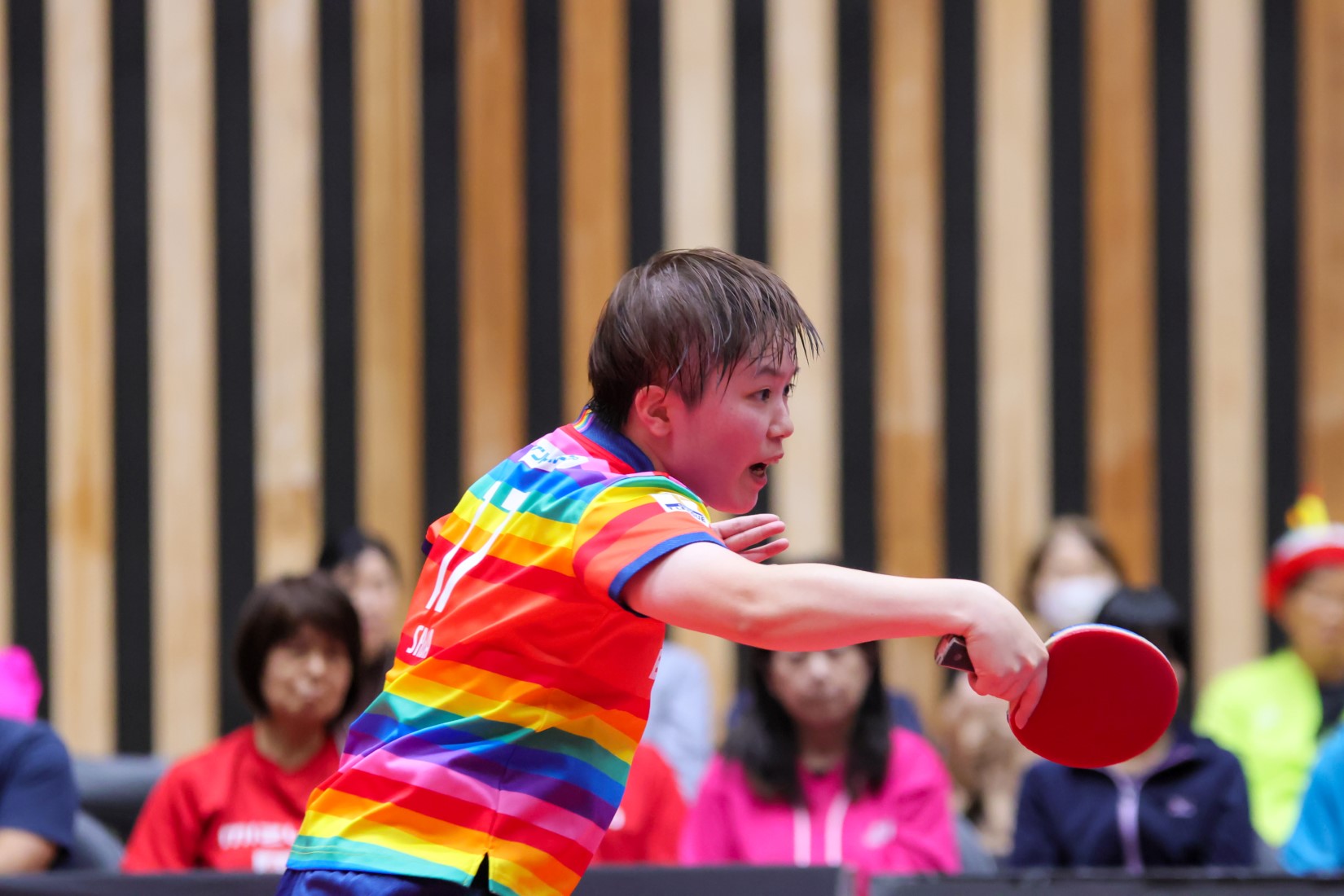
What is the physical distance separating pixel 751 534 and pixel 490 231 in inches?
166

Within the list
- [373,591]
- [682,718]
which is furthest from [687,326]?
[682,718]

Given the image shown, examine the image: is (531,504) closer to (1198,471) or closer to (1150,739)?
(1150,739)

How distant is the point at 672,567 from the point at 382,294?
4.53m

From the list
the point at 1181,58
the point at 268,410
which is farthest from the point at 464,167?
the point at 1181,58

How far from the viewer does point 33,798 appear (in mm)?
2844

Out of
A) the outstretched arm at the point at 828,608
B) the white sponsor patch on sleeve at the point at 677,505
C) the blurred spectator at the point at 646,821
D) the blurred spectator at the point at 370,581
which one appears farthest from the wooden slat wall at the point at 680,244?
the outstretched arm at the point at 828,608

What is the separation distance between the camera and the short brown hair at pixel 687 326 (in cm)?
155

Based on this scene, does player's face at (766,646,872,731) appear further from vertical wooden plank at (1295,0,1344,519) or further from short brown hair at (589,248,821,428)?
vertical wooden plank at (1295,0,1344,519)

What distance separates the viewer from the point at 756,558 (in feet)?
5.53

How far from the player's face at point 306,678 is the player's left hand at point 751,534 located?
5.76ft

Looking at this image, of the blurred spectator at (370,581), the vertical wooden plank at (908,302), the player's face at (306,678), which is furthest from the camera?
the vertical wooden plank at (908,302)

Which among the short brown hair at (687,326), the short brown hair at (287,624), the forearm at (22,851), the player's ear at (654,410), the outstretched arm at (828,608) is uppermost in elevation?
the short brown hair at (687,326)

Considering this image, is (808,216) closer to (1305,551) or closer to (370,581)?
(1305,551)

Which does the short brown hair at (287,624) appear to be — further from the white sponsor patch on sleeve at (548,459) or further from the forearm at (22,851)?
the white sponsor patch on sleeve at (548,459)
